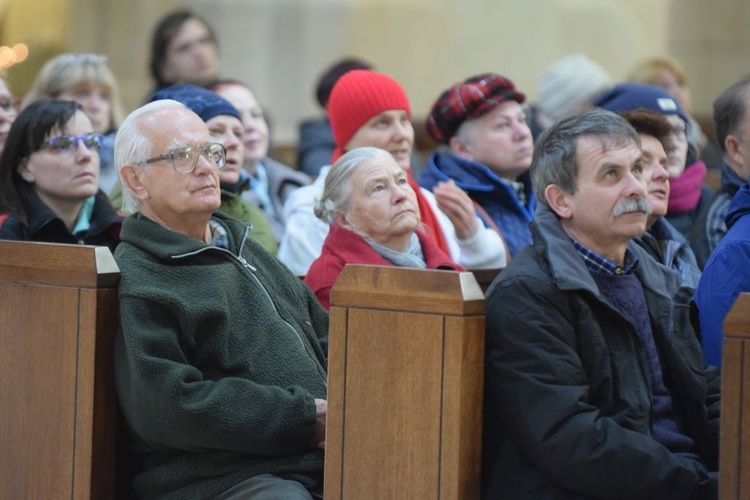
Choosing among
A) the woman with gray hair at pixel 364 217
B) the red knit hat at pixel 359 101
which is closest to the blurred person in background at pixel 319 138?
the red knit hat at pixel 359 101

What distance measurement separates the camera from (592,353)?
9.32ft

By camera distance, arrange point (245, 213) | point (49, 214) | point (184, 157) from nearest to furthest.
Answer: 1. point (184, 157)
2. point (49, 214)
3. point (245, 213)

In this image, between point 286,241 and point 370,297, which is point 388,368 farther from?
point 286,241

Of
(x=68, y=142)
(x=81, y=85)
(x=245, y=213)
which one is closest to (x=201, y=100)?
(x=245, y=213)

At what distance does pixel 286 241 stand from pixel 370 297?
1.51 metres

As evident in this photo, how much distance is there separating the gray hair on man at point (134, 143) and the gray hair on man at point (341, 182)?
24.5 inches

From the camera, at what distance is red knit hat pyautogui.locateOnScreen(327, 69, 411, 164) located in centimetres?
462

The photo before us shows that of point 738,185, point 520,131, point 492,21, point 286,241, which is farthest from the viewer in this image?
point 492,21

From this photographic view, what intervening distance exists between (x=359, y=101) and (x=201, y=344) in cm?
177

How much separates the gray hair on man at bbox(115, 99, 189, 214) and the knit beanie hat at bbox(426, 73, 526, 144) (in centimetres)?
163

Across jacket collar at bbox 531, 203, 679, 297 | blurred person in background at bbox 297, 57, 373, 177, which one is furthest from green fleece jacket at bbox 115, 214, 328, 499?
blurred person in background at bbox 297, 57, 373, 177

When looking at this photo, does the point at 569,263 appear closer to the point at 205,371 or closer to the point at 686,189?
the point at 205,371

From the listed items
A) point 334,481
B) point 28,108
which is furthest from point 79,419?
point 28,108

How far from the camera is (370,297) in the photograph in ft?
9.34
